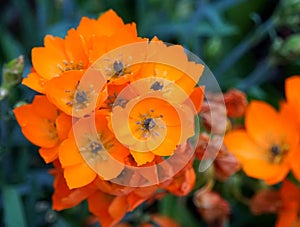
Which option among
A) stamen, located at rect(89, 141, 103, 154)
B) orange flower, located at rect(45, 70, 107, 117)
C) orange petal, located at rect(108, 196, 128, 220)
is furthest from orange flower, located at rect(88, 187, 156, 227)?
orange flower, located at rect(45, 70, 107, 117)

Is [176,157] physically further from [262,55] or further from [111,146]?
[262,55]

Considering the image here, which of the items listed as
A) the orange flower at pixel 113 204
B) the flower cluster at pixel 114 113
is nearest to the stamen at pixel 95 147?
the flower cluster at pixel 114 113

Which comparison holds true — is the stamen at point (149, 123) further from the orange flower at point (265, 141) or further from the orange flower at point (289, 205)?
the orange flower at point (289, 205)

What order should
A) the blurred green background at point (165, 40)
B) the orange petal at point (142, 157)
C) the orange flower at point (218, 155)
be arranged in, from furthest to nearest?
the blurred green background at point (165, 40)
the orange flower at point (218, 155)
the orange petal at point (142, 157)

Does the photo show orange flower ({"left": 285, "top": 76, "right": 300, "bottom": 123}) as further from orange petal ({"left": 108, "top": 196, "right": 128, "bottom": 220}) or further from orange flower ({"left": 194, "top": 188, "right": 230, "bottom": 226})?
orange petal ({"left": 108, "top": 196, "right": 128, "bottom": 220})

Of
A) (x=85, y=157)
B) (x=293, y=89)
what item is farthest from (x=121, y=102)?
(x=293, y=89)

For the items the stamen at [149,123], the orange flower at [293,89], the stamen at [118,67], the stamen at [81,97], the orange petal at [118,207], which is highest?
the stamen at [118,67]

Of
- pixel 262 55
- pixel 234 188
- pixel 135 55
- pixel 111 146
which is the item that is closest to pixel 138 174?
pixel 111 146

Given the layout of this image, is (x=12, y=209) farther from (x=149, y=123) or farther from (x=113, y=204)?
(x=149, y=123)
